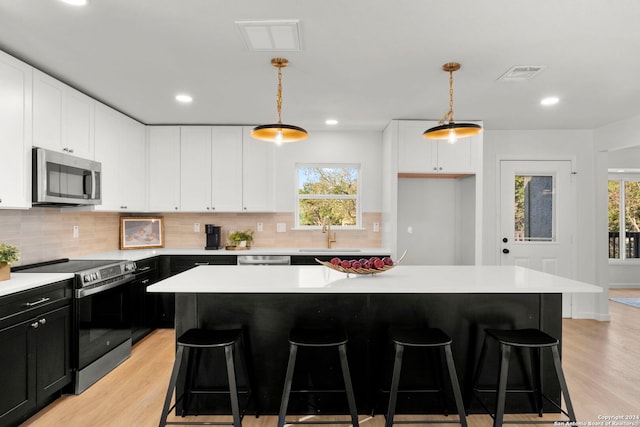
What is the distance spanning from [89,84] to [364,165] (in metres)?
3.09

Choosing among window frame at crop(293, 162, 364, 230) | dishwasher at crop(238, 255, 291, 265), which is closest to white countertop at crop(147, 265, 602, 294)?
dishwasher at crop(238, 255, 291, 265)

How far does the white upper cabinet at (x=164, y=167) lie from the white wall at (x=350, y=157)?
1258 millimetres

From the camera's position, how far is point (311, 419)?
239 cm

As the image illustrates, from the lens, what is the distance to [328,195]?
196 inches

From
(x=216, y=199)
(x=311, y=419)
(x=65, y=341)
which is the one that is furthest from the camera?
(x=216, y=199)

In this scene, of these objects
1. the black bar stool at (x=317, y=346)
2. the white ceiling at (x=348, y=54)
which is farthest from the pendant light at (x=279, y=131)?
the black bar stool at (x=317, y=346)

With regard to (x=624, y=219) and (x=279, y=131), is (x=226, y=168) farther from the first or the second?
(x=624, y=219)

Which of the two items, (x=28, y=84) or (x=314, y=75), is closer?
(x=28, y=84)

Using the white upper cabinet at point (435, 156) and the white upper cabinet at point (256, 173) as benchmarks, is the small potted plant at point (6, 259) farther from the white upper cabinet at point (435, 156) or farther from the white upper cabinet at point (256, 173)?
the white upper cabinet at point (435, 156)

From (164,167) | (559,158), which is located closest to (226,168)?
(164,167)

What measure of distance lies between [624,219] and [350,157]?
5.82m

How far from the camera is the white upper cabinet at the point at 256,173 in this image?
4668 millimetres

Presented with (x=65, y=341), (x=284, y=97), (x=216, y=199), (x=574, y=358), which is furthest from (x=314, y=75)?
(x=574, y=358)

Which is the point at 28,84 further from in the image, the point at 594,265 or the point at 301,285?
the point at 594,265
